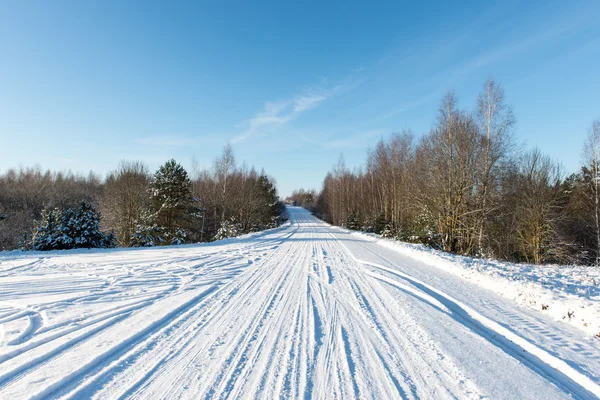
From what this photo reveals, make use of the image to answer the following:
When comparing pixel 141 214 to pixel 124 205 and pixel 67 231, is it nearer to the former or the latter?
pixel 124 205

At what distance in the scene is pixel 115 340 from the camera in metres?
3.38

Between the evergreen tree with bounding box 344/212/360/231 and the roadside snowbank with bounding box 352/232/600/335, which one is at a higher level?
the evergreen tree with bounding box 344/212/360/231

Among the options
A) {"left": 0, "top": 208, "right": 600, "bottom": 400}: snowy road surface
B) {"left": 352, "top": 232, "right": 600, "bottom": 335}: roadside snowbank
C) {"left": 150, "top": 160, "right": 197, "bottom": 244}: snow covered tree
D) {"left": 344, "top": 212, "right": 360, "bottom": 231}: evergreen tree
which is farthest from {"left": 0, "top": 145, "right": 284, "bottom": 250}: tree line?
{"left": 352, "top": 232, "right": 600, "bottom": 335}: roadside snowbank

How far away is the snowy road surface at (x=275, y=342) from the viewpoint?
2.60 meters

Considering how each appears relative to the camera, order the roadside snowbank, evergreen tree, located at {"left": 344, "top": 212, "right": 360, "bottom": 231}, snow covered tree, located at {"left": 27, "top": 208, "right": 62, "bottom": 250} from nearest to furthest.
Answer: the roadside snowbank < snow covered tree, located at {"left": 27, "top": 208, "right": 62, "bottom": 250} < evergreen tree, located at {"left": 344, "top": 212, "right": 360, "bottom": 231}

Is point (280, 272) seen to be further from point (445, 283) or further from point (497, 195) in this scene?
point (497, 195)

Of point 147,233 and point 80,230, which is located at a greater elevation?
point 80,230

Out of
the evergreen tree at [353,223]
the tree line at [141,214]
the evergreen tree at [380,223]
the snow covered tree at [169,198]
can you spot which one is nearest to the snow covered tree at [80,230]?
the tree line at [141,214]

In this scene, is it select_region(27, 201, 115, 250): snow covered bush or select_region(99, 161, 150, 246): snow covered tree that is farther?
select_region(99, 161, 150, 246): snow covered tree

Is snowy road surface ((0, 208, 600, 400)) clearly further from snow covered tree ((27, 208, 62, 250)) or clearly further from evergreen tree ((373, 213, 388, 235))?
evergreen tree ((373, 213, 388, 235))

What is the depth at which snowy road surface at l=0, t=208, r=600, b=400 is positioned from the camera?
2.60 m

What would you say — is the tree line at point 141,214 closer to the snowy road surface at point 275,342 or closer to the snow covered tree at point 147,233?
the snow covered tree at point 147,233

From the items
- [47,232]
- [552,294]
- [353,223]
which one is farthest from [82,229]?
[353,223]

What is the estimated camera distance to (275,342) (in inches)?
139
